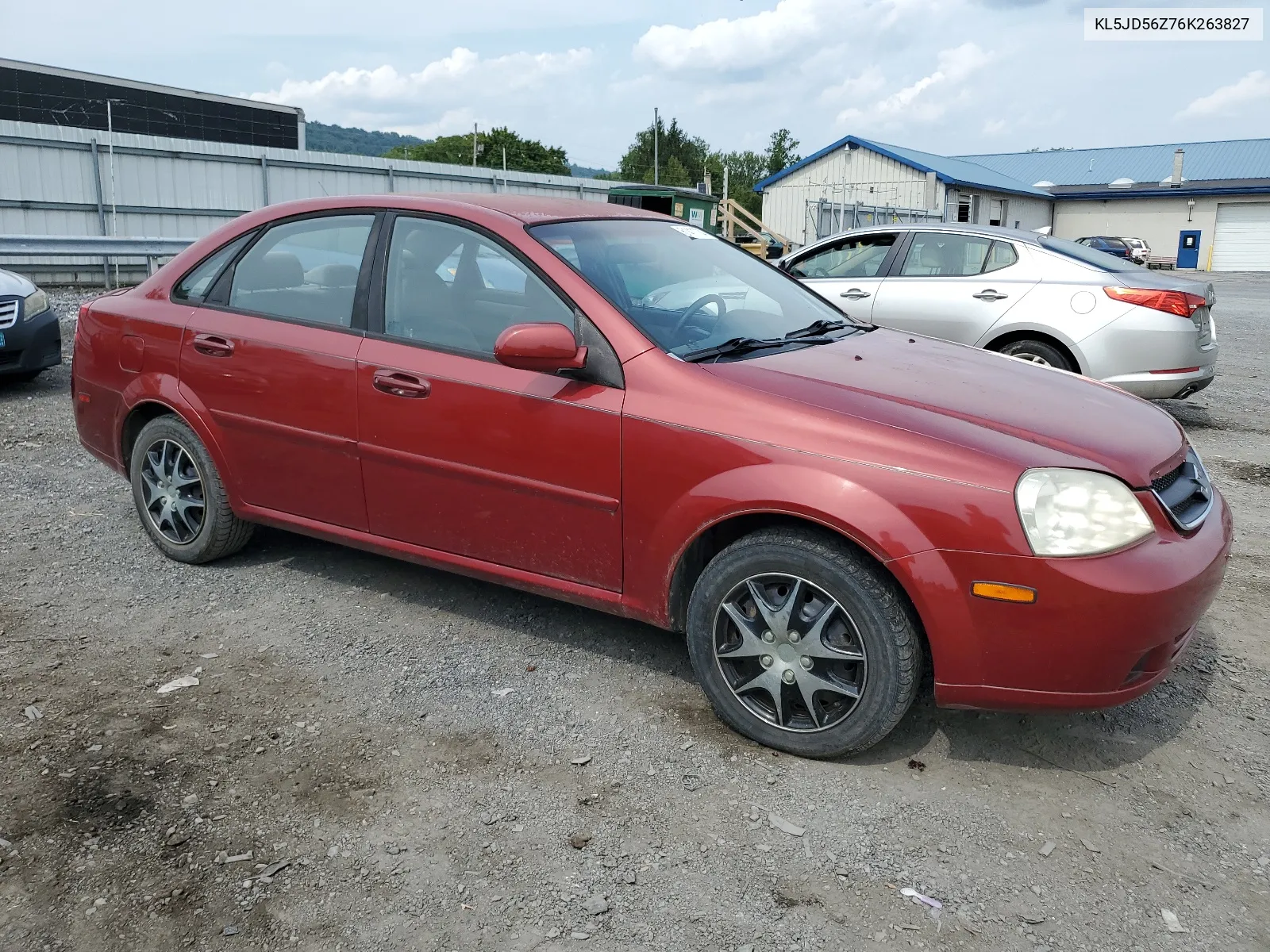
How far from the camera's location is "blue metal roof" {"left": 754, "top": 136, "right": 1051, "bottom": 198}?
144 ft

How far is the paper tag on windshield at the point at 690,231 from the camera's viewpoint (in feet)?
14.9

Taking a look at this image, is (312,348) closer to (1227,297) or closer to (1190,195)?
(1227,297)

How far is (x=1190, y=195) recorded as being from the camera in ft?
164

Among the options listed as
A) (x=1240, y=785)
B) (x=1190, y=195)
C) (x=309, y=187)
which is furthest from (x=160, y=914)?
(x=1190, y=195)

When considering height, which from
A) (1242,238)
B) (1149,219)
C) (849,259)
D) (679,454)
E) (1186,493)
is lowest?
(1186,493)

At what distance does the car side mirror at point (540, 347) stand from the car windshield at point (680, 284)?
0.92ft

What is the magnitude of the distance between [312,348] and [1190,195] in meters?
55.2

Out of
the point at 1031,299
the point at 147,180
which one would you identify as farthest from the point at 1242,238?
the point at 1031,299

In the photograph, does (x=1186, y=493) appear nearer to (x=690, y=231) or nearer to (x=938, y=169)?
(x=690, y=231)

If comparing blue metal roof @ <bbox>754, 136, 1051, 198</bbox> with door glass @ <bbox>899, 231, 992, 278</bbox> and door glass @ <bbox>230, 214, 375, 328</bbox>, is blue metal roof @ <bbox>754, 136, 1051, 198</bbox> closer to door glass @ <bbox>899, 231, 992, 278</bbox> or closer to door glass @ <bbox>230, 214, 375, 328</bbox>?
door glass @ <bbox>899, 231, 992, 278</bbox>

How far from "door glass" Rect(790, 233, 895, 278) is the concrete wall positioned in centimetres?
4672

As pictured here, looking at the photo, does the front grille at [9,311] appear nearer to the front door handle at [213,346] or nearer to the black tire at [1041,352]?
the front door handle at [213,346]

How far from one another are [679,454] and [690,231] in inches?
65.7

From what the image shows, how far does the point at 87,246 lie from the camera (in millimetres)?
13547
